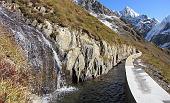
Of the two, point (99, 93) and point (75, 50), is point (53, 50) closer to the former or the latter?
point (75, 50)

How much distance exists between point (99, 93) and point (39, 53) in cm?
868

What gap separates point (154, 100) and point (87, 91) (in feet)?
48.9

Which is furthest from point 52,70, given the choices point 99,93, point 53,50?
point 99,93

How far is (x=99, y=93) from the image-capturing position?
39.5m

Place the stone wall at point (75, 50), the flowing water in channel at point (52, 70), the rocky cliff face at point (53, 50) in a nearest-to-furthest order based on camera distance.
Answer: the flowing water in channel at point (52, 70)
the rocky cliff face at point (53, 50)
the stone wall at point (75, 50)

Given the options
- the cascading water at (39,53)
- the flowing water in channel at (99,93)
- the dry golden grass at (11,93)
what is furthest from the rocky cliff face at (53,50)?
the dry golden grass at (11,93)

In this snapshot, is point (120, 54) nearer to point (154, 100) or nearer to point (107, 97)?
point (107, 97)

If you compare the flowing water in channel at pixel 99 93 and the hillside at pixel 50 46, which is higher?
the hillside at pixel 50 46

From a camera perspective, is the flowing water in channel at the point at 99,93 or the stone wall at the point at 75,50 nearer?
the flowing water in channel at the point at 99,93

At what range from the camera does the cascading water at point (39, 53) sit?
3797 centimetres

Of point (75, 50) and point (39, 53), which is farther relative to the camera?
point (75, 50)

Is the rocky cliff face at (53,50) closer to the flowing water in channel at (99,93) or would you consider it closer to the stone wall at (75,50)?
the stone wall at (75,50)

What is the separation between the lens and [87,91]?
4078 cm

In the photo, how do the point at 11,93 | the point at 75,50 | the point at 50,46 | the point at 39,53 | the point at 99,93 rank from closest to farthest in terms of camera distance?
the point at 11,93 → the point at 99,93 → the point at 39,53 → the point at 50,46 → the point at 75,50
